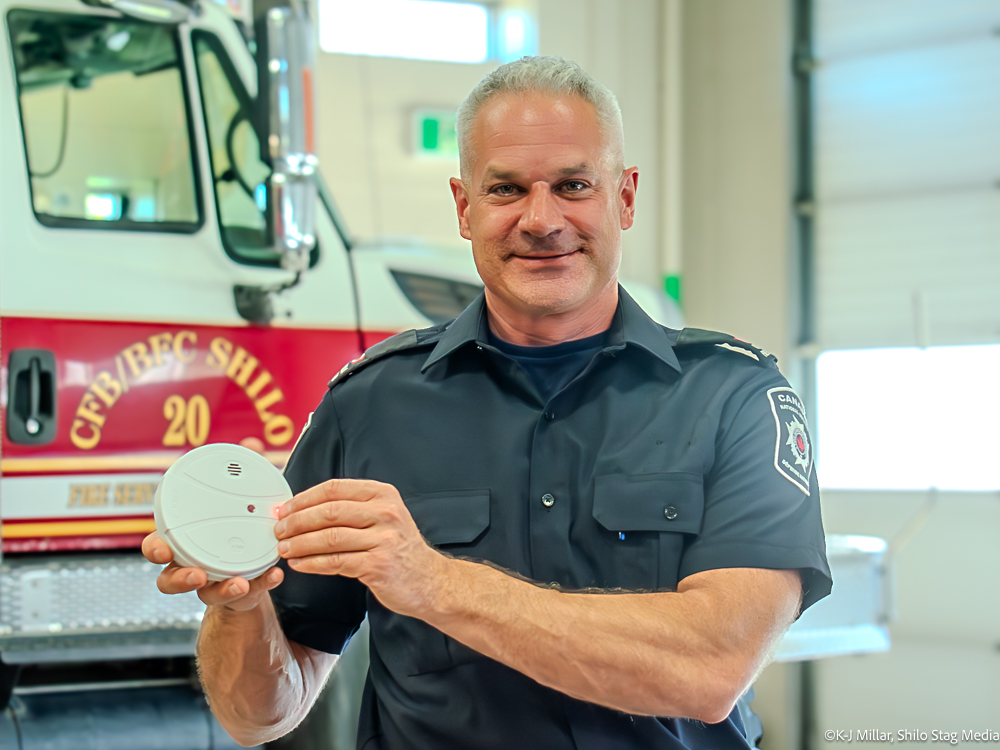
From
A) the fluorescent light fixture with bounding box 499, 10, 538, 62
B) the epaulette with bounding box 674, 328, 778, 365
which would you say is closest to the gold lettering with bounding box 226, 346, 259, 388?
the epaulette with bounding box 674, 328, 778, 365

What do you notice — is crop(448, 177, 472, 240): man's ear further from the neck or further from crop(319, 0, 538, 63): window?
crop(319, 0, 538, 63): window

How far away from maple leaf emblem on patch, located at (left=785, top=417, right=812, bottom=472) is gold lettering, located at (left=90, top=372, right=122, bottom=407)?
1.85m

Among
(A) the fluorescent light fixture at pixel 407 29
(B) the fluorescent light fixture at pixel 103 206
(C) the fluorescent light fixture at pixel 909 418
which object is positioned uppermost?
(A) the fluorescent light fixture at pixel 407 29

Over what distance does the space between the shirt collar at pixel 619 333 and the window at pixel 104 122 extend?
156cm

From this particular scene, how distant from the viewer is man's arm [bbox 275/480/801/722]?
1.11 m

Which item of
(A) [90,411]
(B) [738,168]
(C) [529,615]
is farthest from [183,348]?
(B) [738,168]

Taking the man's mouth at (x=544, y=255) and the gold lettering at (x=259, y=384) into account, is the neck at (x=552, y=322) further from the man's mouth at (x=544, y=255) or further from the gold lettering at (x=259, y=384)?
the gold lettering at (x=259, y=384)

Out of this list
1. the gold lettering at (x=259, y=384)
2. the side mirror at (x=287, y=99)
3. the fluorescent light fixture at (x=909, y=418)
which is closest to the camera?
the side mirror at (x=287, y=99)

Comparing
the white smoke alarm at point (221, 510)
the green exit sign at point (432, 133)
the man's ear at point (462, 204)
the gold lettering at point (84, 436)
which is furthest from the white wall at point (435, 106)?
the white smoke alarm at point (221, 510)

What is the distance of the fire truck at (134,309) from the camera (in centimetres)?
251

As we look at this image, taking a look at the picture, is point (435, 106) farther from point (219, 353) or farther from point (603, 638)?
point (603, 638)

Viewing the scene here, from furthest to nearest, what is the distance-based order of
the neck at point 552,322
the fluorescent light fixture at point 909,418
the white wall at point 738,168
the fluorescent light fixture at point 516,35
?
the fluorescent light fixture at point 516,35 → the white wall at point 738,168 → the fluorescent light fixture at point 909,418 → the neck at point 552,322

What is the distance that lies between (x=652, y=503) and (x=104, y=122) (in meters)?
2.15

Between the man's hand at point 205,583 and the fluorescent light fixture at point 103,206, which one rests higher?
the fluorescent light fixture at point 103,206
